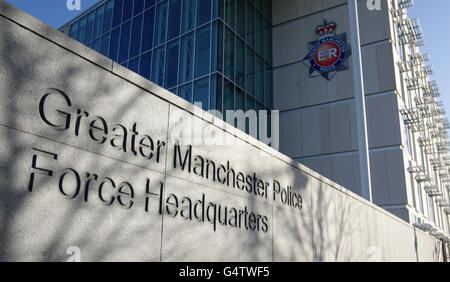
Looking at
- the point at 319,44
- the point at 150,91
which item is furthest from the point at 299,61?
the point at 150,91

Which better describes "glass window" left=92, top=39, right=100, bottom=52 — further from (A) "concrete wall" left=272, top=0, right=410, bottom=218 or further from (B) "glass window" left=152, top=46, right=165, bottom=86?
(A) "concrete wall" left=272, top=0, right=410, bottom=218

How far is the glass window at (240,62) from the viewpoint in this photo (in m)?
22.5

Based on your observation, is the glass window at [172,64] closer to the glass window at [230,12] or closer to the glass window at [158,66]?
the glass window at [158,66]

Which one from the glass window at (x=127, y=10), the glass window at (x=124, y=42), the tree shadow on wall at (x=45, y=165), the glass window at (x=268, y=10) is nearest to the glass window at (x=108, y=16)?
the glass window at (x=127, y=10)

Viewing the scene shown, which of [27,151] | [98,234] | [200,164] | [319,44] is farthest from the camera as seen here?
[319,44]

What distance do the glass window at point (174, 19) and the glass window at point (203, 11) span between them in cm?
141

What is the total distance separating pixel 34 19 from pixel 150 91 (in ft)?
5.38

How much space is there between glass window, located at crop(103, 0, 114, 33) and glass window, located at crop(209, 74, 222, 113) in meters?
11.1

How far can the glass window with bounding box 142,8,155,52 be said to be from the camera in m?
24.1

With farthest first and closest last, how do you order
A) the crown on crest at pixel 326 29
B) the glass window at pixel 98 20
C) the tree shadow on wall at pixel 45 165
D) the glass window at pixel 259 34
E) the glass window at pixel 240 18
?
the glass window at pixel 98 20 → the glass window at pixel 259 34 → the crown on crest at pixel 326 29 → the glass window at pixel 240 18 → the tree shadow on wall at pixel 45 165

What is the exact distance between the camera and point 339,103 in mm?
24266

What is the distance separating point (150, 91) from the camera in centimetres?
516

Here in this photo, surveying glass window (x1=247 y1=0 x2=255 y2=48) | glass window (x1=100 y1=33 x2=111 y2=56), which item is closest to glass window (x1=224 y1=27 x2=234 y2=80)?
glass window (x1=247 y1=0 x2=255 y2=48)
